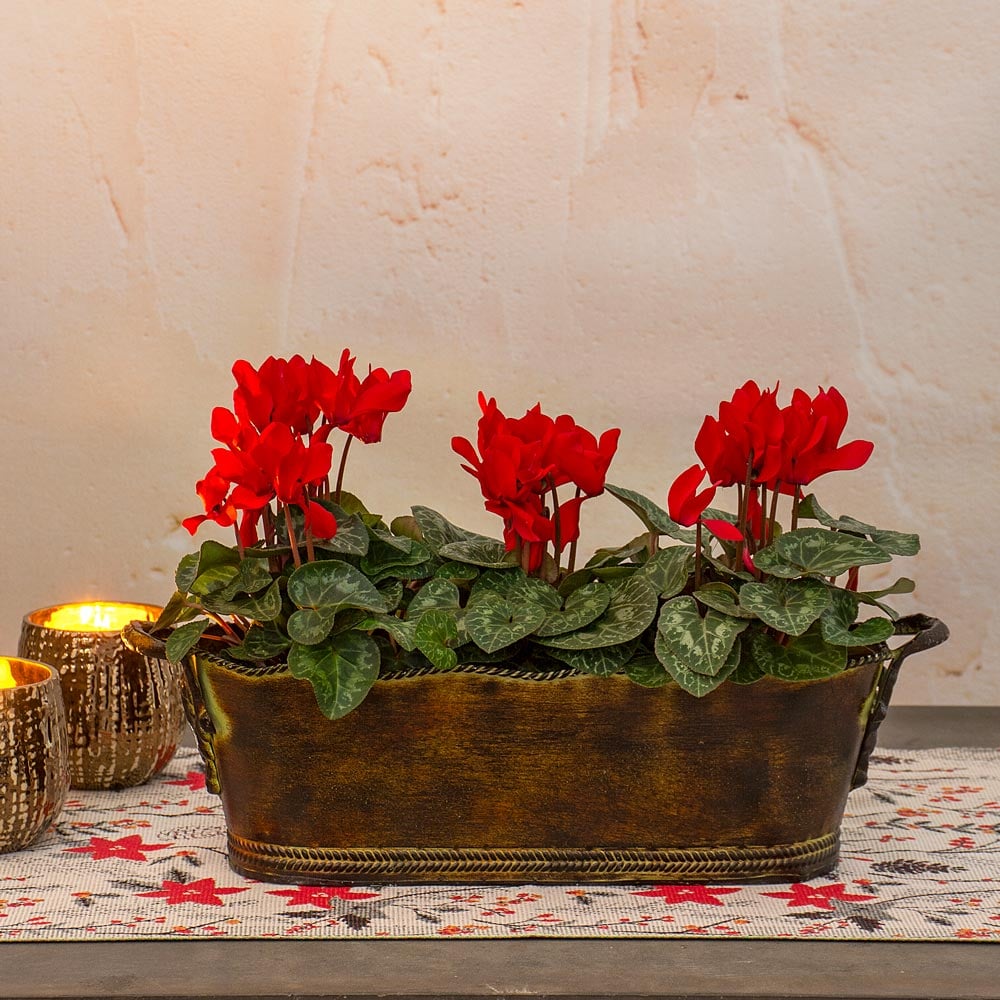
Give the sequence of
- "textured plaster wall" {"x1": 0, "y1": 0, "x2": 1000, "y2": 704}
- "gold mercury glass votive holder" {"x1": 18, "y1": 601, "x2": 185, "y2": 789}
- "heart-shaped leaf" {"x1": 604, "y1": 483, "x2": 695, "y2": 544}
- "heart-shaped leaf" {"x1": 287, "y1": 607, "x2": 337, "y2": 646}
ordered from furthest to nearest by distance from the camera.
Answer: "textured plaster wall" {"x1": 0, "y1": 0, "x2": 1000, "y2": 704}
"gold mercury glass votive holder" {"x1": 18, "y1": 601, "x2": 185, "y2": 789}
"heart-shaped leaf" {"x1": 604, "y1": 483, "x2": 695, "y2": 544}
"heart-shaped leaf" {"x1": 287, "y1": 607, "x2": 337, "y2": 646}

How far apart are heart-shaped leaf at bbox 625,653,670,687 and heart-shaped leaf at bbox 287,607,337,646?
7.4 inches

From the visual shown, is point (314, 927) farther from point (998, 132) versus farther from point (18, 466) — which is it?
point (998, 132)

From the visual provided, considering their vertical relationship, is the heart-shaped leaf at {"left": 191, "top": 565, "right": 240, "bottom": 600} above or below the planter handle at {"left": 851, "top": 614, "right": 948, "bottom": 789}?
above

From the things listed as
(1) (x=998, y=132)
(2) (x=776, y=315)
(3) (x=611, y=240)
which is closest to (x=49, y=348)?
(3) (x=611, y=240)

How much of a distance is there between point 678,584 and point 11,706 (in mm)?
442

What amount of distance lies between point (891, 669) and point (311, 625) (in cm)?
38

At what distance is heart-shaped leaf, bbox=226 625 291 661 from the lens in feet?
2.64

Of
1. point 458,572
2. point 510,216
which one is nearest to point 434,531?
point 458,572

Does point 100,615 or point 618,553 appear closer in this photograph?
point 618,553

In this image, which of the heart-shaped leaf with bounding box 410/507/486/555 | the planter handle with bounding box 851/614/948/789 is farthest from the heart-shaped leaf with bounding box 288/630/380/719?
the planter handle with bounding box 851/614/948/789

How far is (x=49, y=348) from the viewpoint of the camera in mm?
1499

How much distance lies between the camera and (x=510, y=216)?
1.49m

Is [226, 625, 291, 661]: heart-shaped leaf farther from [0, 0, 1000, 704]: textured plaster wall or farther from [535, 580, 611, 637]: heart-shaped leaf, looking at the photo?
[0, 0, 1000, 704]: textured plaster wall

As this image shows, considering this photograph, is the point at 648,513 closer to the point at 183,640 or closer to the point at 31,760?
the point at 183,640
